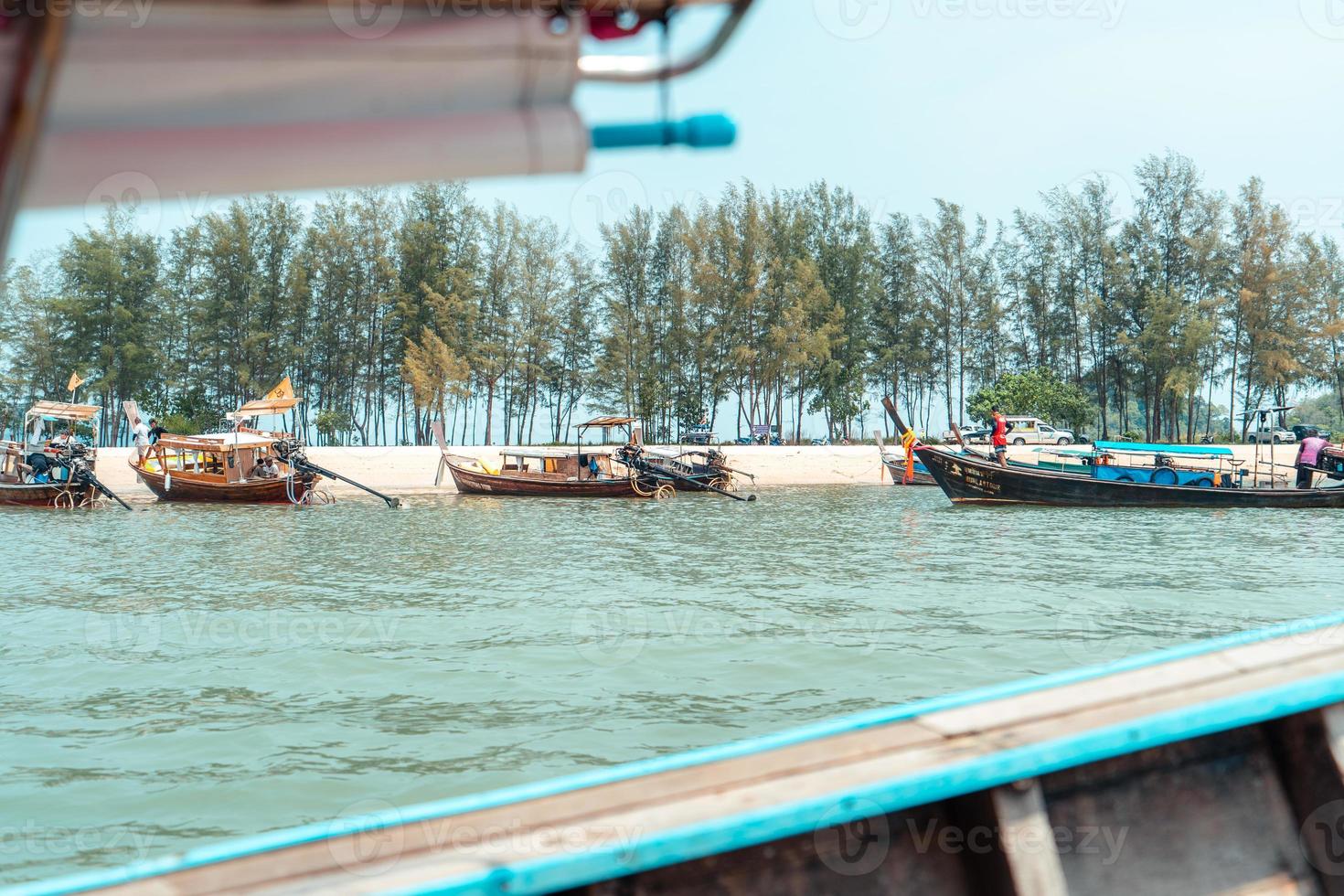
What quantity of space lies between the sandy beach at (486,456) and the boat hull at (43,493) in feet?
17.0

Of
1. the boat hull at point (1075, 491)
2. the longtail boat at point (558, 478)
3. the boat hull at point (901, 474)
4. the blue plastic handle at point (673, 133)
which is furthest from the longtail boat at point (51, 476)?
the blue plastic handle at point (673, 133)

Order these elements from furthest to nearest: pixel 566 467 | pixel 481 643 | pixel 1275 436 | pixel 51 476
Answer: pixel 1275 436 < pixel 566 467 < pixel 51 476 < pixel 481 643

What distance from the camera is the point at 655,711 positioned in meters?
7.36

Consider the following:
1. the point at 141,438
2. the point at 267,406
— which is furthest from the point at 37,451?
the point at 267,406

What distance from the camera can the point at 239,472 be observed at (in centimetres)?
2973

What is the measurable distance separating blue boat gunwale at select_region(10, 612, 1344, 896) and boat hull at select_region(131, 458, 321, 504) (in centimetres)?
2857

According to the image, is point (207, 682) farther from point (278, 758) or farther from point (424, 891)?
point (424, 891)

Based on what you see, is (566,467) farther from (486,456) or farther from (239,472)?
(486,456)

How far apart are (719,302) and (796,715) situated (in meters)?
40.1

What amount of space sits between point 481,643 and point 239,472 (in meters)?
22.7

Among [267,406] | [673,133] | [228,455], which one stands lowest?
[228,455]

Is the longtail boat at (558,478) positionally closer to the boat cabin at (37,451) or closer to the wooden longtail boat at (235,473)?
the wooden longtail boat at (235,473)

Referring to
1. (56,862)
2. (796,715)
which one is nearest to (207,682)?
(56,862)

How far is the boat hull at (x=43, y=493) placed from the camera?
28.4m
